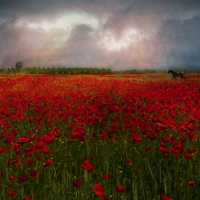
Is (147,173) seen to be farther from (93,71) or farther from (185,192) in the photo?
(93,71)

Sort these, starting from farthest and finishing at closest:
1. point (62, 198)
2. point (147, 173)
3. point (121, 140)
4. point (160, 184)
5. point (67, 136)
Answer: point (67, 136) < point (121, 140) < point (147, 173) < point (160, 184) < point (62, 198)

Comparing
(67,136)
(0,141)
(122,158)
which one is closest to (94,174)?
(122,158)

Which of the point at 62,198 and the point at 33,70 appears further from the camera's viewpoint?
the point at 33,70

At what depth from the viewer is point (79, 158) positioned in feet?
15.8

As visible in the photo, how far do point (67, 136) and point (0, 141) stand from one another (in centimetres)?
133

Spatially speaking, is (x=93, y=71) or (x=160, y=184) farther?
(x=93, y=71)

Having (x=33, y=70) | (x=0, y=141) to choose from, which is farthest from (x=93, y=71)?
(x=0, y=141)

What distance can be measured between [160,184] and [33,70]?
64161mm

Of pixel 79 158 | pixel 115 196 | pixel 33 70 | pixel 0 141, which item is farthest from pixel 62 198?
pixel 33 70

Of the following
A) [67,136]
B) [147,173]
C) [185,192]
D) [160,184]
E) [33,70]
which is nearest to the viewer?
[185,192]

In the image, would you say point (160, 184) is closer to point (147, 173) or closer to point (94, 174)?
point (147, 173)

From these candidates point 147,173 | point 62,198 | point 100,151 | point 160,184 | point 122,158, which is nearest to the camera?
point 62,198

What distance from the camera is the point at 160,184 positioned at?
148 inches

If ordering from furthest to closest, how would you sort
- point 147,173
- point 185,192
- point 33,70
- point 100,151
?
point 33,70 → point 100,151 → point 147,173 → point 185,192
